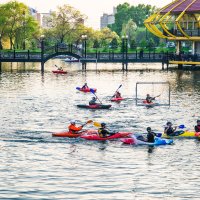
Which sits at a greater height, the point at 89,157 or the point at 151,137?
the point at 151,137

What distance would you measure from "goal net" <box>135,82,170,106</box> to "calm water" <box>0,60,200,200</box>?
0.92m

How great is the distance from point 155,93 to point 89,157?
36.6 m

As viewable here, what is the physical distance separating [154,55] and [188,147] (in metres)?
72.9

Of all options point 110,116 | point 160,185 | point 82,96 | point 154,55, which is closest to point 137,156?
point 160,185

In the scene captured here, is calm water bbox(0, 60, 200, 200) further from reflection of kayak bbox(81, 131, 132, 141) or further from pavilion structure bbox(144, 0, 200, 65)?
pavilion structure bbox(144, 0, 200, 65)

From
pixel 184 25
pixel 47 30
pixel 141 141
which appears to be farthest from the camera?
pixel 47 30

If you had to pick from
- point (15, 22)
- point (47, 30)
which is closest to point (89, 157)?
point (15, 22)

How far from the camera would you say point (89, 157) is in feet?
132

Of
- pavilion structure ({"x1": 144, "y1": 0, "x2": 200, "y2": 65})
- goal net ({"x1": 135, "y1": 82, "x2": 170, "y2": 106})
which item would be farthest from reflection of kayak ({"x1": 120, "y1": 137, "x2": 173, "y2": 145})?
pavilion structure ({"x1": 144, "y1": 0, "x2": 200, "y2": 65})

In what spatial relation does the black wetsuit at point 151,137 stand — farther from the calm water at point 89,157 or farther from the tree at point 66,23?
the tree at point 66,23

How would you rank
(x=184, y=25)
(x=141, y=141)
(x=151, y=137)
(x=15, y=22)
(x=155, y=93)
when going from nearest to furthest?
(x=151, y=137), (x=141, y=141), (x=155, y=93), (x=184, y=25), (x=15, y=22)

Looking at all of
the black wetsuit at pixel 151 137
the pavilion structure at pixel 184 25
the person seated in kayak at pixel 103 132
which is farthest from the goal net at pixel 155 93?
the pavilion structure at pixel 184 25

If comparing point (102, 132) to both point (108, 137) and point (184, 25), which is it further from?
point (184, 25)

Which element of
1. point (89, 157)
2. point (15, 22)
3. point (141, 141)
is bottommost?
point (89, 157)
